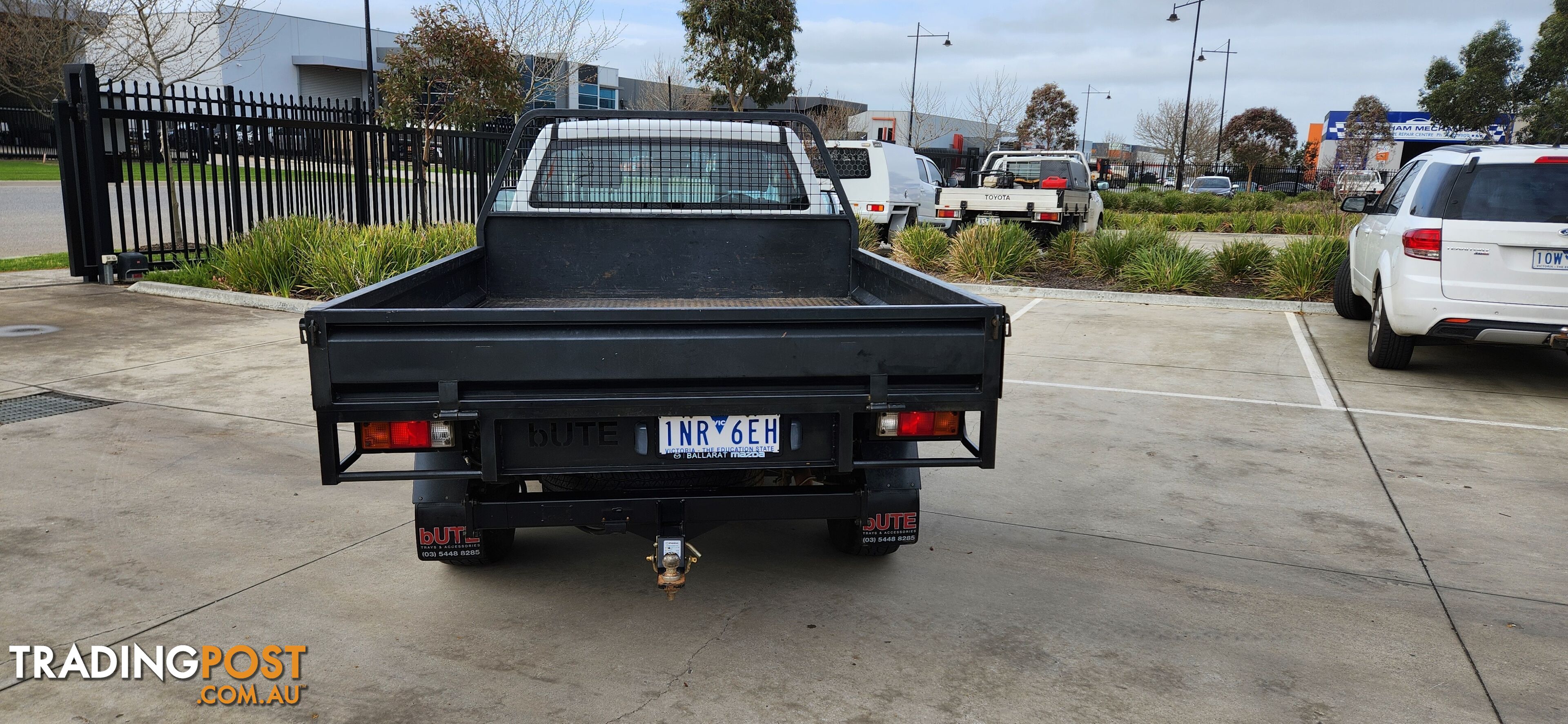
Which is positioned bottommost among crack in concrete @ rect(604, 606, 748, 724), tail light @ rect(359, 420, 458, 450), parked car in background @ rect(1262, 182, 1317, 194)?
crack in concrete @ rect(604, 606, 748, 724)

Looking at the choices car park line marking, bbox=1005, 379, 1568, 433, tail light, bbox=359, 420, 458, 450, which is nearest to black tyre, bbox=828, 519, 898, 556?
tail light, bbox=359, 420, 458, 450

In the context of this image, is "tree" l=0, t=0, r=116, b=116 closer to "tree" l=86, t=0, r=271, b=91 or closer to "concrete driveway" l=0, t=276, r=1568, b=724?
"tree" l=86, t=0, r=271, b=91

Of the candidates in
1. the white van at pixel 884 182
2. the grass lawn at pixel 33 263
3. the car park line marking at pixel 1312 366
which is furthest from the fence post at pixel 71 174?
the car park line marking at pixel 1312 366

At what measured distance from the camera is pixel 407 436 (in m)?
3.30

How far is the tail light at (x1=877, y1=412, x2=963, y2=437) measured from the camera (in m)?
3.48

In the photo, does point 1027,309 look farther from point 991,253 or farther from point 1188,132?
point 1188,132

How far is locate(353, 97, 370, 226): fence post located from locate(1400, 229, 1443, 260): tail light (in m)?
11.6

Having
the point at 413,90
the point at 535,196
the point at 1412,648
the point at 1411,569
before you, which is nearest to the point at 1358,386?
the point at 1411,569

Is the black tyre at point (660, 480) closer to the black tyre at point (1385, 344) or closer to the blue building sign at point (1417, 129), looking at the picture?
the black tyre at point (1385, 344)

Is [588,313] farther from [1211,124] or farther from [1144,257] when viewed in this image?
[1211,124]

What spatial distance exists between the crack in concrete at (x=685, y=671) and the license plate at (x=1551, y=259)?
660cm

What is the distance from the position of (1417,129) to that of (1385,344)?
54804mm

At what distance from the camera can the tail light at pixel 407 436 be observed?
130 inches

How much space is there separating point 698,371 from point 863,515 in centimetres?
92
